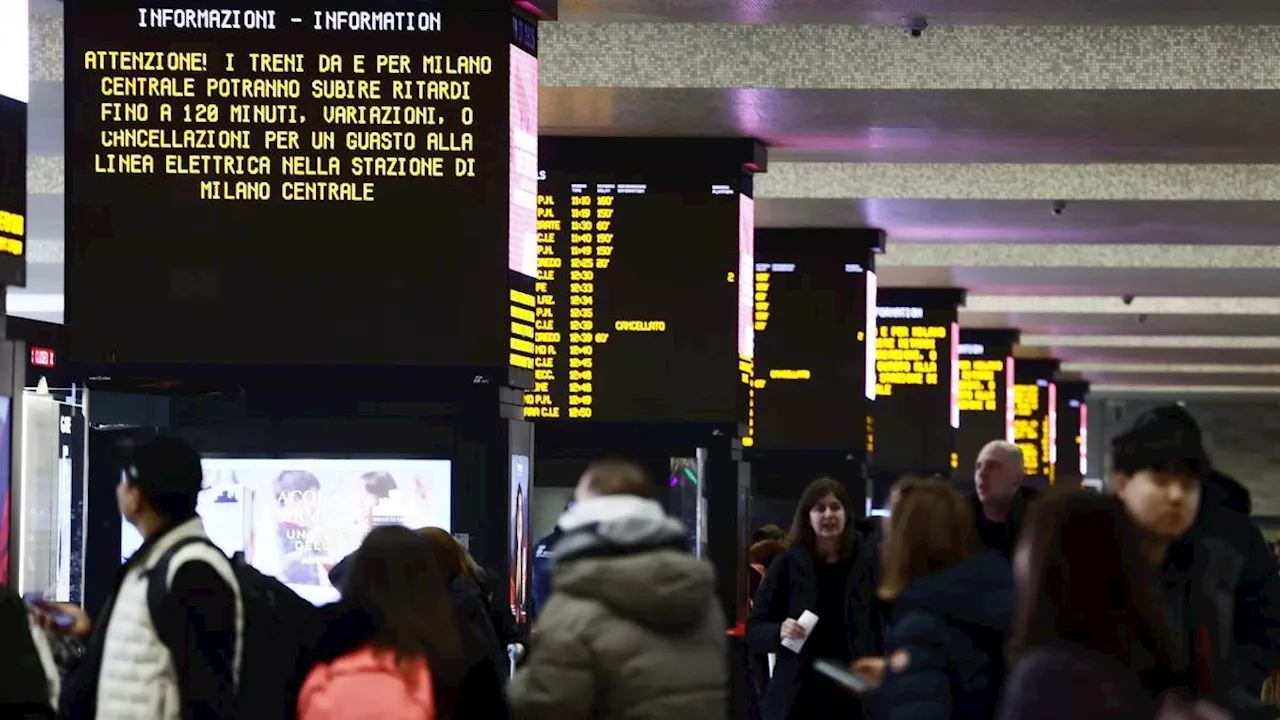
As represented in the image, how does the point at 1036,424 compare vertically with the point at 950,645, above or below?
below

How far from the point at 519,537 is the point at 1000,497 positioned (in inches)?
129

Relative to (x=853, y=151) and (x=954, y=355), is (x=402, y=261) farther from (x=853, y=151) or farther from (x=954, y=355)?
(x=954, y=355)

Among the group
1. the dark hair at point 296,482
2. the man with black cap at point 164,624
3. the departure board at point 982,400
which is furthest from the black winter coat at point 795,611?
the departure board at point 982,400

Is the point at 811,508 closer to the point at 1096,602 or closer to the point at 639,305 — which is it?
the point at 1096,602

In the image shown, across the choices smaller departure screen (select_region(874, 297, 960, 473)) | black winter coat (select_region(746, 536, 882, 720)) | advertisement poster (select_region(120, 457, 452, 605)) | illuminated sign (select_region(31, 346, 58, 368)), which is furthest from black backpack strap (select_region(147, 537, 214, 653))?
smaller departure screen (select_region(874, 297, 960, 473))

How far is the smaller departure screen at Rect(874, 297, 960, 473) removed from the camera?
24.5 meters

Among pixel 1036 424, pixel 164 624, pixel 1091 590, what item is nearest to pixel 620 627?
pixel 164 624

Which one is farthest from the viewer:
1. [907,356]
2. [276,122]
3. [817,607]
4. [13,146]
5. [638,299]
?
[907,356]

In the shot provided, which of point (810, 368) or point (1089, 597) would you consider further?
point (810, 368)

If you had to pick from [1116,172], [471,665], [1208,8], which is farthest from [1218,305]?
[471,665]

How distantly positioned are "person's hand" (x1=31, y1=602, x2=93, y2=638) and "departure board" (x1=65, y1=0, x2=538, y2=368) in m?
4.81

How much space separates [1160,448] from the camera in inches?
196

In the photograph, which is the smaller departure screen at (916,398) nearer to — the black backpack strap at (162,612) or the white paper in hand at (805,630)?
the white paper in hand at (805,630)

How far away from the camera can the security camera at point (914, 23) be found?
1246 centimetres
